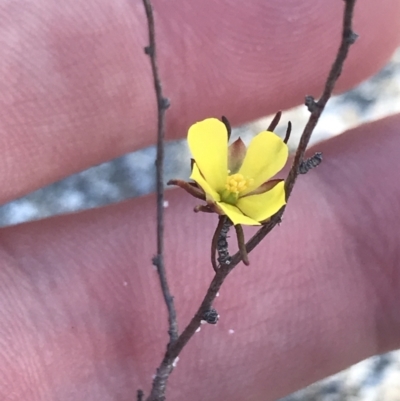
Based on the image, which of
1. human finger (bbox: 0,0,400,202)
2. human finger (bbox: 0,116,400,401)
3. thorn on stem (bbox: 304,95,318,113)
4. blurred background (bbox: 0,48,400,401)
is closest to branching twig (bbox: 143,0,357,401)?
thorn on stem (bbox: 304,95,318,113)

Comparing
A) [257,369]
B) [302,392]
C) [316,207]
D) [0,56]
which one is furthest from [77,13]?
[302,392]

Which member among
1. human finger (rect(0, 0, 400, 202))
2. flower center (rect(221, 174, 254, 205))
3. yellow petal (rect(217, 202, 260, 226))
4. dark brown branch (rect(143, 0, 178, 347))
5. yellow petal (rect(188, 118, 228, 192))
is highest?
human finger (rect(0, 0, 400, 202))

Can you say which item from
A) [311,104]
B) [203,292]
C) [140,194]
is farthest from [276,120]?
[140,194]

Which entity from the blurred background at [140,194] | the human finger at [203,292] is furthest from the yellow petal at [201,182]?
the blurred background at [140,194]

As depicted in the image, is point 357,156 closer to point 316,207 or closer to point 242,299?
point 316,207

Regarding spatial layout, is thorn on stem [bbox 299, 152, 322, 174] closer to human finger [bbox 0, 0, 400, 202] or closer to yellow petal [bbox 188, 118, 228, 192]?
yellow petal [bbox 188, 118, 228, 192]

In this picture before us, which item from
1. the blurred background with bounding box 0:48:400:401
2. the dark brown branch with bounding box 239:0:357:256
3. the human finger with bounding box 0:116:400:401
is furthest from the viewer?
the blurred background with bounding box 0:48:400:401

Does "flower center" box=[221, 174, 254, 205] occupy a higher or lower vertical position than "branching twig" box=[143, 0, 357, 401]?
higher
